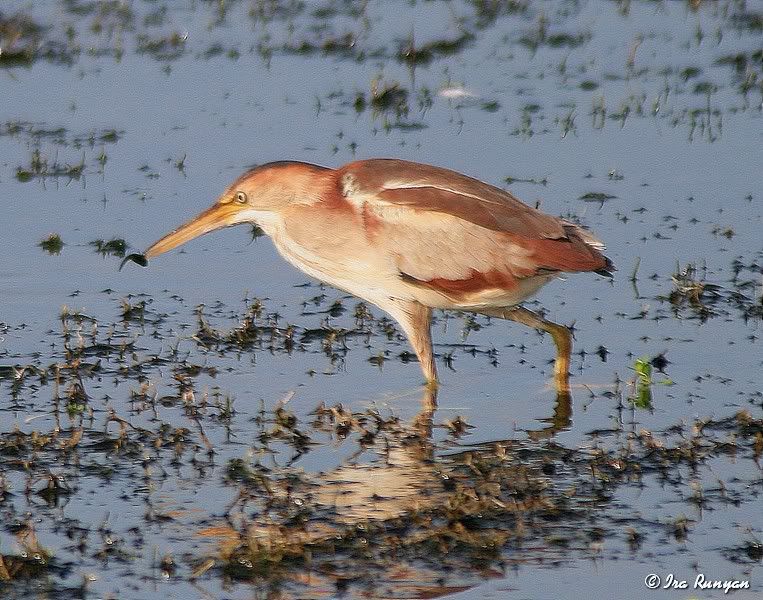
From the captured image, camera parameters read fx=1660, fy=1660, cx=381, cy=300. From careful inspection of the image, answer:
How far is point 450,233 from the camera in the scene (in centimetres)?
739

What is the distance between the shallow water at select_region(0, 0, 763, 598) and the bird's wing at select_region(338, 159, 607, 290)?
2.07 ft

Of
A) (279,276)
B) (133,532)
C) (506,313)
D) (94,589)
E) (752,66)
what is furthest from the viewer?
(752,66)

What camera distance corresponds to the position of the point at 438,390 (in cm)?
774

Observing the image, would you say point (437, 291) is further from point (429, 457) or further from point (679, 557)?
point (679, 557)

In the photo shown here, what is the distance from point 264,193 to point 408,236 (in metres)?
0.68

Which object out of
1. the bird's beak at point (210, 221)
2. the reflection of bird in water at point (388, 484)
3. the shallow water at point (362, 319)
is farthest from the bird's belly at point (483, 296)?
the bird's beak at point (210, 221)

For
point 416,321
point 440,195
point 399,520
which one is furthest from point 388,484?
point 440,195

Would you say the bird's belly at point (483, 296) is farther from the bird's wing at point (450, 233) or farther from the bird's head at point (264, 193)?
the bird's head at point (264, 193)

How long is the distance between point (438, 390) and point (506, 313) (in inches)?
19.9

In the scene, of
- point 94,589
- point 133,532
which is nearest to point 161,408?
point 133,532

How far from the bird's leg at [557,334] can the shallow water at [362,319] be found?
0.34 feet

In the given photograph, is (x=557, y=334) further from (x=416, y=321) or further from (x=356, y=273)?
(x=356, y=273)

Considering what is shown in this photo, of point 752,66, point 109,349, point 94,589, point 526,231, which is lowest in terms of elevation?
point 94,589

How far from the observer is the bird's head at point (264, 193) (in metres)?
7.38
